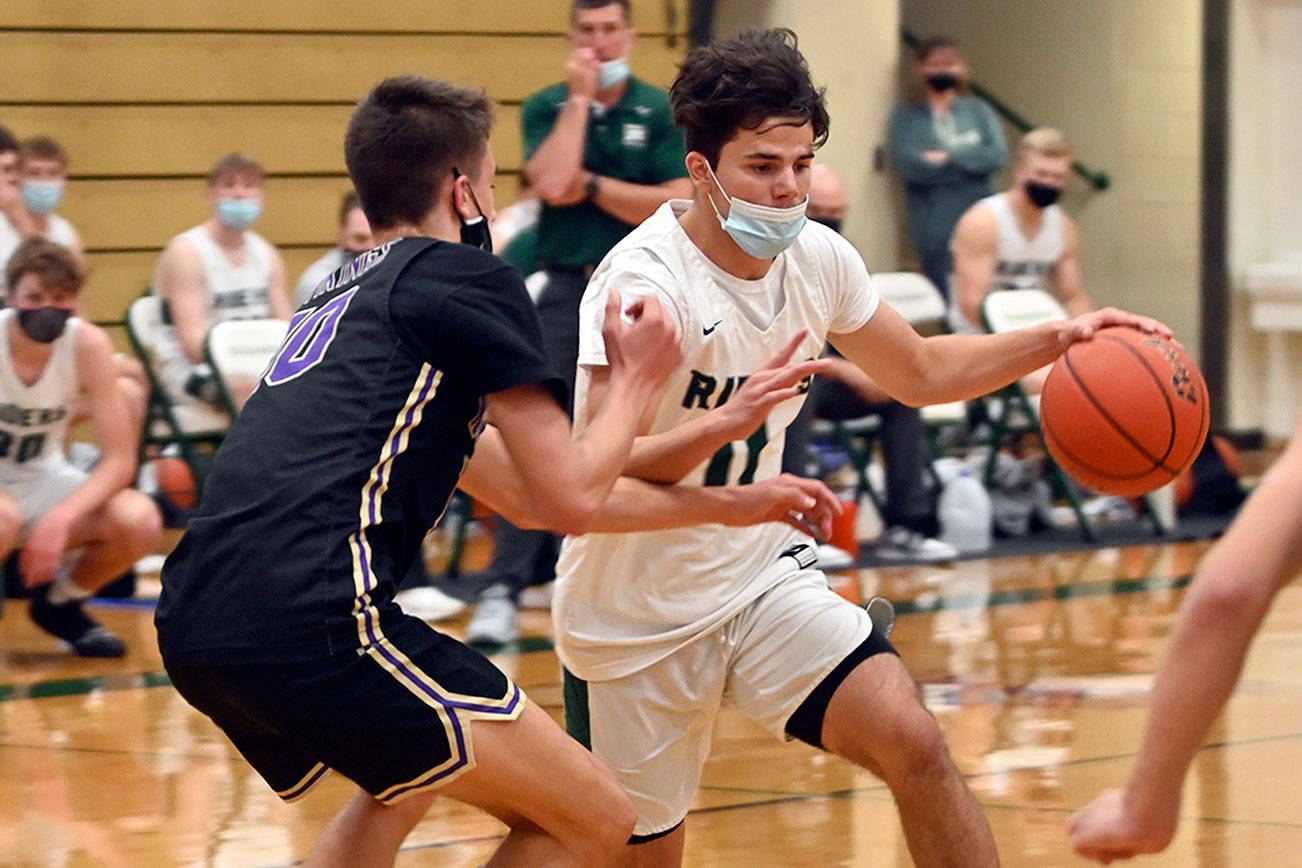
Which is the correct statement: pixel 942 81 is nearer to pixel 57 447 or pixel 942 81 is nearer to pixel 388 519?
pixel 57 447

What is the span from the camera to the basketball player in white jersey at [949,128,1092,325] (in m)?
9.23

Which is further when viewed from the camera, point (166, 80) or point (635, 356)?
point (166, 80)

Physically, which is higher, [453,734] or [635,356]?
[635,356]

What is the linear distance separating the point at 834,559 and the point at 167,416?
2.88m

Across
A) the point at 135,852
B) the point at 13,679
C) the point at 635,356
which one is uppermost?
the point at 635,356

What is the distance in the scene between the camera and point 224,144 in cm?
1094

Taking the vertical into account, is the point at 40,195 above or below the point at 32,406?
above

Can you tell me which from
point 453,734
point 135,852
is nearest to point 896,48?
point 135,852

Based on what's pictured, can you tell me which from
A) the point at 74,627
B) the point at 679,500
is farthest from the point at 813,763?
the point at 74,627

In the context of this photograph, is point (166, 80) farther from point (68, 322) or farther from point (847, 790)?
point (847, 790)

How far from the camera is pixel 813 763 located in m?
5.34

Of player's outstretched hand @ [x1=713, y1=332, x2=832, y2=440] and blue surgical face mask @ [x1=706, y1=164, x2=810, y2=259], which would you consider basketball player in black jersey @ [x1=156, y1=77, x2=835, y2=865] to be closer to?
player's outstretched hand @ [x1=713, y1=332, x2=832, y2=440]

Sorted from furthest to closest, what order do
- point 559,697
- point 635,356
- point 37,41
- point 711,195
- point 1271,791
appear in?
point 37,41 → point 559,697 → point 1271,791 → point 711,195 → point 635,356

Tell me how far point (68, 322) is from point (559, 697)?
234 centimetres
